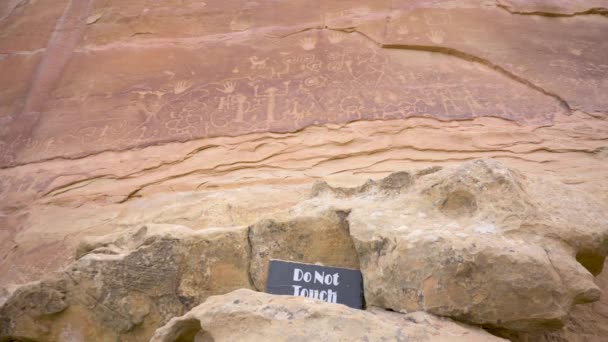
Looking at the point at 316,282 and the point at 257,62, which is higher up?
the point at 257,62

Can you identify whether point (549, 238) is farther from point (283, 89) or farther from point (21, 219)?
point (21, 219)

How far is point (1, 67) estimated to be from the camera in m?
4.63

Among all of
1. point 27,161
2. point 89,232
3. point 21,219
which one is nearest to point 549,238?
point 89,232

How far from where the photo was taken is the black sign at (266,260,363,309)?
175cm

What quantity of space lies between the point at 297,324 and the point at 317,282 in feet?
1.13

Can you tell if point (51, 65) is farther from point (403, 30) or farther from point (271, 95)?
point (403, 30)

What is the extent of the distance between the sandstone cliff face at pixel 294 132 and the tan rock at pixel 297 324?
113mm

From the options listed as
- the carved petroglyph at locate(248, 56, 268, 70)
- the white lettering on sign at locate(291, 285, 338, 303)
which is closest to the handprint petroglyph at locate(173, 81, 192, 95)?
the carved petroglyph at locate(248, 56, 268, 70)

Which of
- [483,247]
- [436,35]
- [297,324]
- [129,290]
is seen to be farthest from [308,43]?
[297,324]

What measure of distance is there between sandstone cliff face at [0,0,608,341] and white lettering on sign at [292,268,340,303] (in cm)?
13

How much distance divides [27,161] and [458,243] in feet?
10.8

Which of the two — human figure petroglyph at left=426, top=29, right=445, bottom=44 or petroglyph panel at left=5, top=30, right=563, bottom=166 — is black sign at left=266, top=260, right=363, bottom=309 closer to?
petroglyph panel at left=5, top=30, right=563, bottom=166

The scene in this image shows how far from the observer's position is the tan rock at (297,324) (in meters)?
1.40

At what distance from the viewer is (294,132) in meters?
3.47
